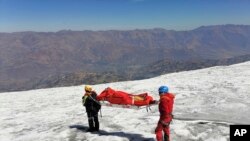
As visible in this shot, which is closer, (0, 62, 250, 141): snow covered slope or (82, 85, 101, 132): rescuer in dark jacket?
(0, 62, 250, 141): snow covered slope

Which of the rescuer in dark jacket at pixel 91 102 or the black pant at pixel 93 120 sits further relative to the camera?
the black pant at pixel 93 120

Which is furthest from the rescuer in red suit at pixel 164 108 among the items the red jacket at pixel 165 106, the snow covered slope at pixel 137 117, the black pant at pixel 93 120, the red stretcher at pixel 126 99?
the black pant at pixel 93 120

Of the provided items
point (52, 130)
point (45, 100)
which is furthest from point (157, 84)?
point (52, 130)

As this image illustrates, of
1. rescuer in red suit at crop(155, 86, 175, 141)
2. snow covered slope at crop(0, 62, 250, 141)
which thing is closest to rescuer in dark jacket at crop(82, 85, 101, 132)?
snow covered slope at crop(0, 62, 250, 141)

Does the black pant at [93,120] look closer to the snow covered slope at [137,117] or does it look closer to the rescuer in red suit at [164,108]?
the snow covered slope at [137,117]

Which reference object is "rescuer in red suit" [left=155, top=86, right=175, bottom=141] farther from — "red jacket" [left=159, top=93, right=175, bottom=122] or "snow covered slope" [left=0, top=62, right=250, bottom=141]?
"snow covered slope" [left=0, top=62, right=250, bottom=141]

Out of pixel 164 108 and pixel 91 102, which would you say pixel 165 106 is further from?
pixel 91 102

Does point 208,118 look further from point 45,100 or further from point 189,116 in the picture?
point 45,100

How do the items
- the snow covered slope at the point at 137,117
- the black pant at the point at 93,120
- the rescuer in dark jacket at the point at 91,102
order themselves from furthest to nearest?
the black pant at the point at 93,120 < the rescuer in dark jacket at the point at 91,102 < the snow covered slope at the point at 137,117
